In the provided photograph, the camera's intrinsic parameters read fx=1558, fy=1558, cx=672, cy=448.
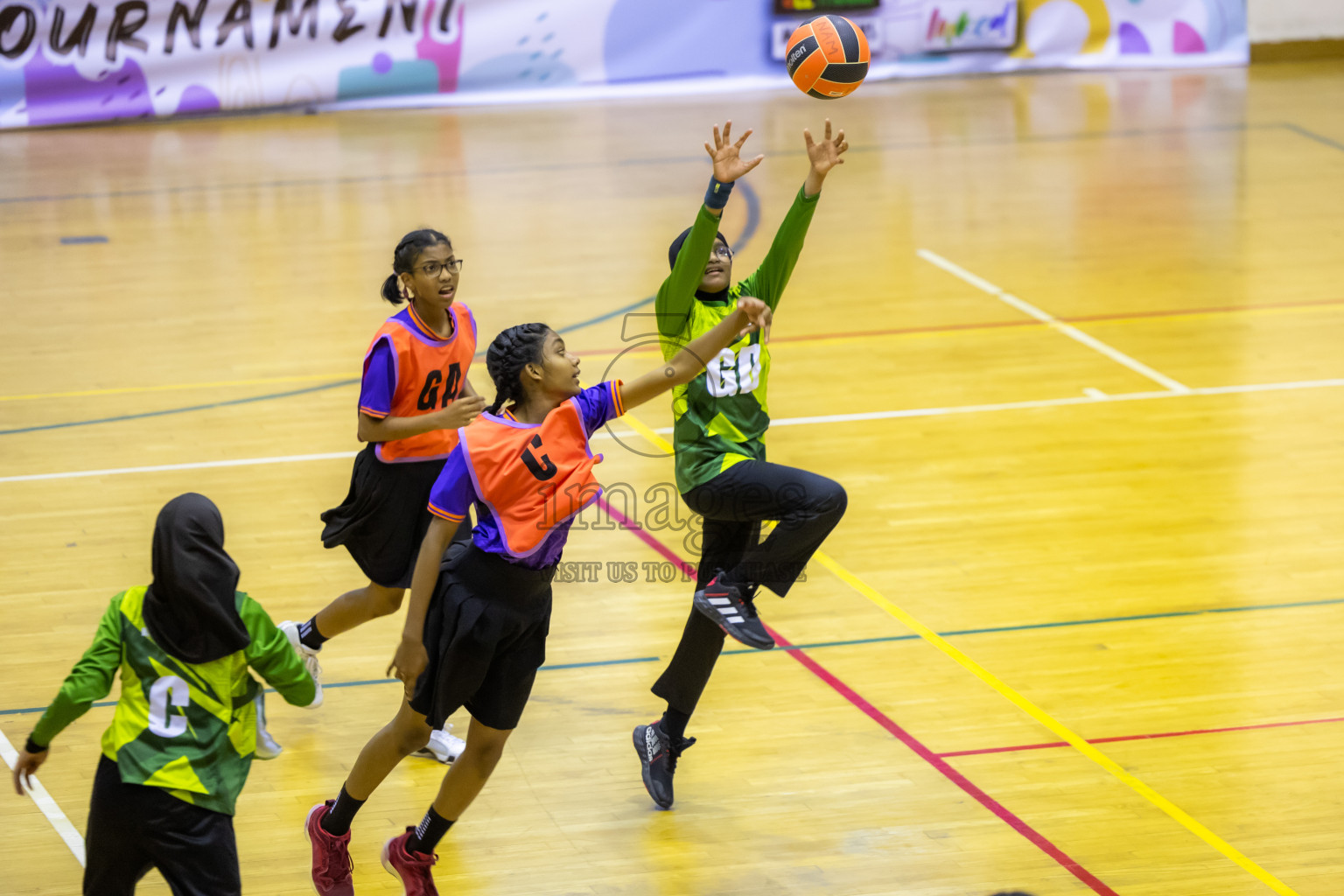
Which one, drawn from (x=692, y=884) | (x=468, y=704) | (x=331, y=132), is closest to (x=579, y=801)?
(x=692, y=884)

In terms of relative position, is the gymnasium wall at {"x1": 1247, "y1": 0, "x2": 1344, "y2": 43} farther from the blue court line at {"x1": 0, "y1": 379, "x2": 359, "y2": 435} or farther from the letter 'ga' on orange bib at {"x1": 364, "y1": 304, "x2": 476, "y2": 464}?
the letter 'ga' on orange bib at {"x1": 364, "y1": 304, "x2": 476, "y2": 464}

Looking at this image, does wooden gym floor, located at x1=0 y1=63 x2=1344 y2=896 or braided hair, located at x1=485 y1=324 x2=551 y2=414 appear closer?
braided hair, located at x1=485 y1=324 x2=551 y2=414

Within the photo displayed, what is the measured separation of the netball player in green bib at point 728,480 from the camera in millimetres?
4699

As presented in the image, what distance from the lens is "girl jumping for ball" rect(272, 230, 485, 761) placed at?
194 inches

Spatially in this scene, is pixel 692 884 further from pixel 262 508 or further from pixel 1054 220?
pixel 1054 220

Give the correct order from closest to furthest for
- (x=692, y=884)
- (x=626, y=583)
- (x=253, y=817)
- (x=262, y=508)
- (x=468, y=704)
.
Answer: (x=468, y=704) < (x=692, y=884) < (x=253, y=817) < (x=626, y=583) < (x=262, y=508)

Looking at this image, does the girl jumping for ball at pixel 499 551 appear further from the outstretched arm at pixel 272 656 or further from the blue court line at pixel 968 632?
the blue court line at pixel 968 632

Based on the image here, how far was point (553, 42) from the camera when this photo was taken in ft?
55.7

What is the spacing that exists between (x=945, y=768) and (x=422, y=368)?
7.10ft

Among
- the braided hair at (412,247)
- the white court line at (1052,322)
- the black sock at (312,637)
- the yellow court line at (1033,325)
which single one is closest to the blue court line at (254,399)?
the yellow court line at (1033,325)

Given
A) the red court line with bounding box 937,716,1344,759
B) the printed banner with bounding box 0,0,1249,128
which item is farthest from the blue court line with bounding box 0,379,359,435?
the printed banner with bounding box 0,0,1249,128

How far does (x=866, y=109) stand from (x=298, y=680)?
45.4 ft

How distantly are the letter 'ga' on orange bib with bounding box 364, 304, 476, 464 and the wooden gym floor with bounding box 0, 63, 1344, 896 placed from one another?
1.05m

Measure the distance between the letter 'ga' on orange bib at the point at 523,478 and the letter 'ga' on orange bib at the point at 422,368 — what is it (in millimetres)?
871
